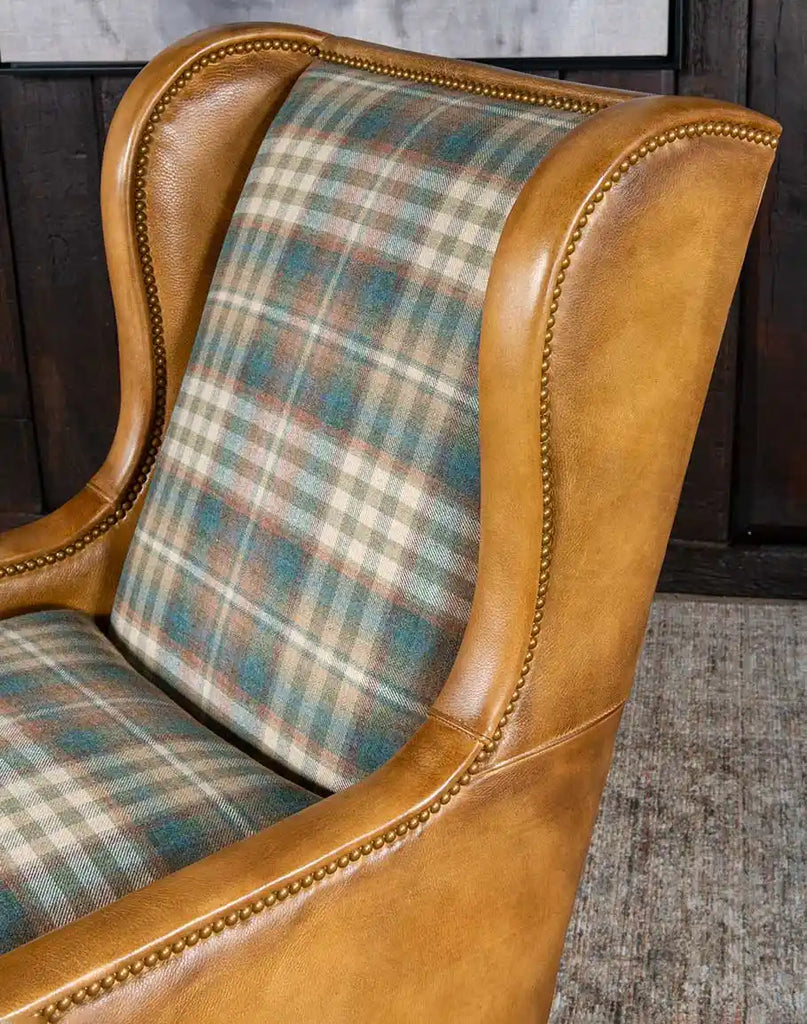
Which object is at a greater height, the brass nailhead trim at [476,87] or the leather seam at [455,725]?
the brass nailhead trim at [476,87]

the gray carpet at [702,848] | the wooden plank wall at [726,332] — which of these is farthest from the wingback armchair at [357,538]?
the wooden plank wall at [726,332]

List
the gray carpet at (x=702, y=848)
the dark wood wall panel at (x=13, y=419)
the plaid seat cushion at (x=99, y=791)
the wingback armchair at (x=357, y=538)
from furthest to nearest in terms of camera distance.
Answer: the dark wood wall panel at (x=13, y=419)
the gray carpet at (x=702, y=848)
the plaid seat cushion at (x=99, y=791)
the wingback armchair at (x=357, y=538)

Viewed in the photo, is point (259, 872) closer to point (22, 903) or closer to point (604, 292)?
point (22, 903)

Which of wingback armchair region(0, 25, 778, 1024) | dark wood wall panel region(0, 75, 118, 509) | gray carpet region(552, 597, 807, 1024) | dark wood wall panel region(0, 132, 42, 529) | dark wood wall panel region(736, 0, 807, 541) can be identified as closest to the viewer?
wingback armchair region(0, 25, 778, 1024)

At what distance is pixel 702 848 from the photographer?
5.39 ft

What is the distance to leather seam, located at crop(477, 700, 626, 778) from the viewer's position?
0.88m

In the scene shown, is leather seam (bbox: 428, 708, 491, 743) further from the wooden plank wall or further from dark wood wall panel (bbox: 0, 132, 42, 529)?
dark wood wall panel (bbox: 0, 132, 42, 529)

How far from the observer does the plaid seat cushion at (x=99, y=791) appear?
906 mm

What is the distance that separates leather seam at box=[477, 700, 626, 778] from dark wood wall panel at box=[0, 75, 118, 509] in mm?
1684

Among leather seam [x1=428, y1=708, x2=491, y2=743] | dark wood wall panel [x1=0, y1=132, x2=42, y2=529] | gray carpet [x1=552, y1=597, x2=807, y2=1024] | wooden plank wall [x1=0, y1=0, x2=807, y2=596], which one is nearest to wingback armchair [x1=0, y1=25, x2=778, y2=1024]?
leather seam [x1=428, y1=708, x2=491, y2=743]

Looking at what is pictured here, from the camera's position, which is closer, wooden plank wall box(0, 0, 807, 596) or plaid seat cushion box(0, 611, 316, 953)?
plaid seat cushion box(0, 611, 316, 953)

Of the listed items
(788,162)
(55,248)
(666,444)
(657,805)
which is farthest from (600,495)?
(55,248)

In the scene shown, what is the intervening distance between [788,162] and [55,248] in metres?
1.33

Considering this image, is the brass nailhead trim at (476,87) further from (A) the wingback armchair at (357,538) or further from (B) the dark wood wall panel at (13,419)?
(B) the dark wood wall panel at (13,419)
